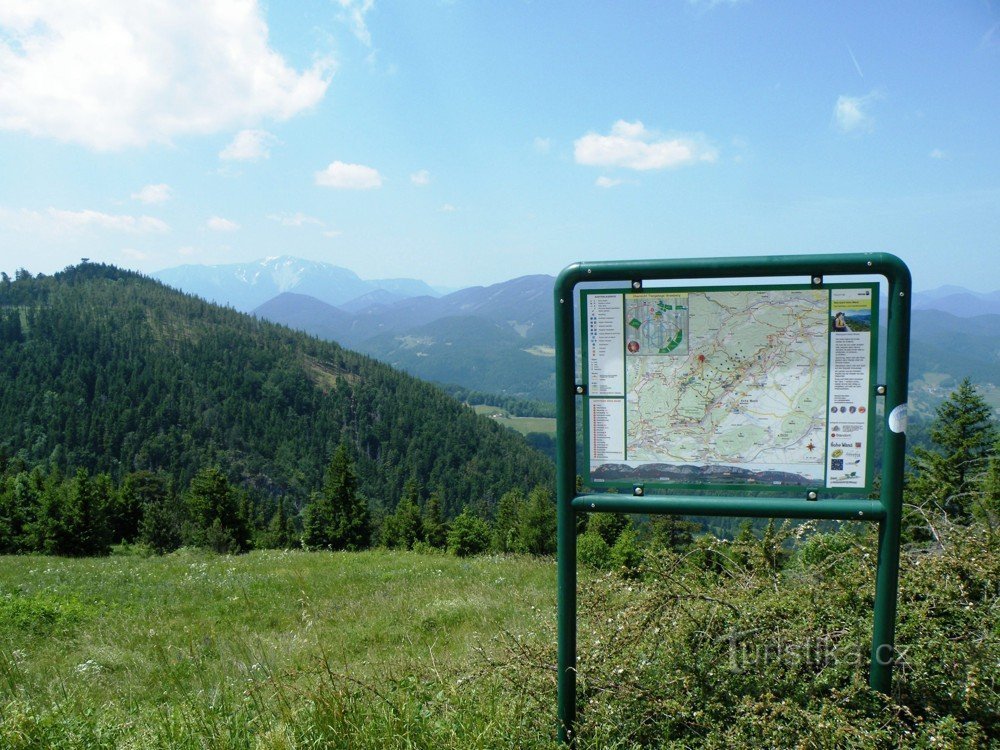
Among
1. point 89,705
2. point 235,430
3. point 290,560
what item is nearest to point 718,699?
point 89,705

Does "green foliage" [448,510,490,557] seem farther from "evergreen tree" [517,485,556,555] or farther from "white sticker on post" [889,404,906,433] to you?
"white sticker on post" [889,404,906,433]

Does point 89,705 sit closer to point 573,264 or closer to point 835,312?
point 573,264

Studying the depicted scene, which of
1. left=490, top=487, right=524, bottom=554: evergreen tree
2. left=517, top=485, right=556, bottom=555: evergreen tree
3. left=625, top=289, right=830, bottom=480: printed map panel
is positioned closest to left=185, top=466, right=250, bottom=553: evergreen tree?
left=490, top=487, right=524, bottom=554: evergreen tree

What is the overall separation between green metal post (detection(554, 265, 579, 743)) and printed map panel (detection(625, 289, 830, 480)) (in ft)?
1.00

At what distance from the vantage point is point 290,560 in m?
13.0

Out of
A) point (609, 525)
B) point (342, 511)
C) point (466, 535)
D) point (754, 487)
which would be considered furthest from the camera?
point (342, 511)

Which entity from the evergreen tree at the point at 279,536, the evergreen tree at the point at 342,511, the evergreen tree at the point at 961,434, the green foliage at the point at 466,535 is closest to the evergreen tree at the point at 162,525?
the evergreen tree at the point at 279,536

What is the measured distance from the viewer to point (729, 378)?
322cm

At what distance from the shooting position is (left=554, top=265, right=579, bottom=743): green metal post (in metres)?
3.25

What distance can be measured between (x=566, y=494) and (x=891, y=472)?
164 centimetres

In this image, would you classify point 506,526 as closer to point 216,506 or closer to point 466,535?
point 466,535

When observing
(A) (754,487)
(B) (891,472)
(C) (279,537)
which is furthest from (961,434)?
(C) (279,537)

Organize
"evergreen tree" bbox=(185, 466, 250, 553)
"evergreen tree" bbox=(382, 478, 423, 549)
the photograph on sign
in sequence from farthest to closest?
"evergreen tree" bbox=(382, 478, 423, 549) < "evergreen tree" bbox=(185, 466, 250, 553) < the photograph on sign

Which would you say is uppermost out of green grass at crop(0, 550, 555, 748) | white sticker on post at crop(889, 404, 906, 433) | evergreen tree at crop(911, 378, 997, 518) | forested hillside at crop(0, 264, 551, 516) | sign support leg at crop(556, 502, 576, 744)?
white sticker on post at crop(889, 404, 906, 433)
